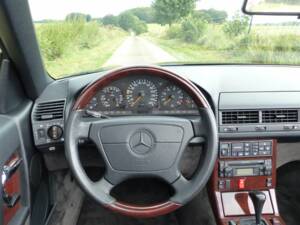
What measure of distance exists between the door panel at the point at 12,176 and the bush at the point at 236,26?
137cm

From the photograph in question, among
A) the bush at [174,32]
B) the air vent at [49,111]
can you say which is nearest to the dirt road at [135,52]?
the bush at [174,32]

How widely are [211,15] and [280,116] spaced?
0.70m

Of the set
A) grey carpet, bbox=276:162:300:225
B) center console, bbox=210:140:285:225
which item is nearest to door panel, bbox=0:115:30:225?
center console, bbox=210:140:285:225

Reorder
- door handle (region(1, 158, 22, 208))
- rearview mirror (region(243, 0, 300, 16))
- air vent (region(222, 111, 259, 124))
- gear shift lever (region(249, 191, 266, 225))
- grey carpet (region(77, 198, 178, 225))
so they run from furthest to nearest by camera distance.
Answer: grey carpet (region(77, 198, 178, 225)) < air vent (region(222, 111, 259, 124)) < gear shift lever (region(249, 191, 266, 225)) < rearview mirror (region(243, 0, 300, 16)) < door handle (region(1, 158, 22, 208))

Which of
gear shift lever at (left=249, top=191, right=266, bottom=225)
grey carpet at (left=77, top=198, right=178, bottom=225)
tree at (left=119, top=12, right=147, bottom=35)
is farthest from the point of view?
grey carpet at (left=77, top=198, right=178, bottom=225)

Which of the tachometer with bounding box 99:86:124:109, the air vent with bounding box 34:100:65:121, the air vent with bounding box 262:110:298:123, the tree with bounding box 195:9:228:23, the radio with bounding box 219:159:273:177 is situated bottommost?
the radio with bounding box 219:159:273:177

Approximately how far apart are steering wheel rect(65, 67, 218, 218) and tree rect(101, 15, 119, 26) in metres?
0.62

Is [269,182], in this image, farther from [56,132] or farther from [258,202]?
[56,132]

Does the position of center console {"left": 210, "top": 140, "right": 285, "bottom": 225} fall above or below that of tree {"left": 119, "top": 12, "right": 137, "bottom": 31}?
below

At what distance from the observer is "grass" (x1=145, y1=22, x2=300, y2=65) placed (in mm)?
3184

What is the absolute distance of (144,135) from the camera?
2557 mm

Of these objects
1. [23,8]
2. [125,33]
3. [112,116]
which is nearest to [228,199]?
[112,116]

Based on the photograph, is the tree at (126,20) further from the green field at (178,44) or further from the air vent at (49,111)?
the air vent at (49,111)

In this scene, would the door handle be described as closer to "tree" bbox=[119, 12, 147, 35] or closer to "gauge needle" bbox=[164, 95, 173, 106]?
"gauge needle" bbox=[164, 95, 173, 106]
